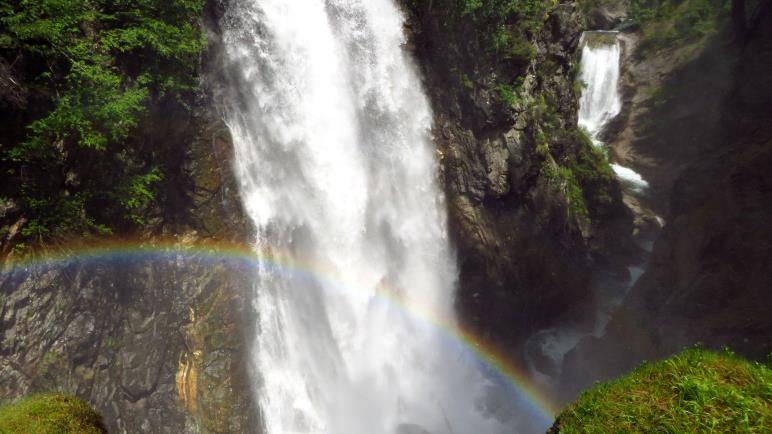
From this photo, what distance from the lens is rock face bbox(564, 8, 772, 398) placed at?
12.5 metres

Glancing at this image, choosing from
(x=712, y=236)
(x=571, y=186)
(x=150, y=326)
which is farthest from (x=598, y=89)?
(x=150, y=326)

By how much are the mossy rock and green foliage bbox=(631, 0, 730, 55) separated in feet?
103

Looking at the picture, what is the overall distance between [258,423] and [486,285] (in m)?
9.94

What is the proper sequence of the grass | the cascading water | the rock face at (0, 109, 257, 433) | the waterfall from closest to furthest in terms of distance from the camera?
the grass, the rock face at (0, 109, 257, 433), the cascading water, the waterfall

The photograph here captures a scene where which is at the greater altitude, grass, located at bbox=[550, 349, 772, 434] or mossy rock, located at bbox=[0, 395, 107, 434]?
grass, located at bbox=[550, 349, 772, 434]

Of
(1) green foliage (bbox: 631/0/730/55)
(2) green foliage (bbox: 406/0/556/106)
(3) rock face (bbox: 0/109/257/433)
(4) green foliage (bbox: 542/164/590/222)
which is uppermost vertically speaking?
(1) green foliage (bbox: 631/0/730/55)

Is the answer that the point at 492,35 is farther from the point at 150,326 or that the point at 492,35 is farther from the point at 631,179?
the point at 150,326

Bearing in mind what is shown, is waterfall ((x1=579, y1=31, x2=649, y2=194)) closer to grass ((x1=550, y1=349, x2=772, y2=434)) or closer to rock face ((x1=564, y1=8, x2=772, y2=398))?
rock face ((x1=564, y1=8, x2=772, y2=398))

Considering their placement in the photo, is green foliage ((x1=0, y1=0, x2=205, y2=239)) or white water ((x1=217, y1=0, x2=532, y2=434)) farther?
white water ((x1=217, y1=0, x2=532, y2=434))

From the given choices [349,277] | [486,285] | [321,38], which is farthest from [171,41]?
[486,285]

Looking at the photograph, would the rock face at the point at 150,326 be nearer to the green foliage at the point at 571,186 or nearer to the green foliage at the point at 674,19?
the green foliage at the point at 571,186

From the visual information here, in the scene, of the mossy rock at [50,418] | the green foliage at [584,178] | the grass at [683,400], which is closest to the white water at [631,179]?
the green foliage at [584,178]

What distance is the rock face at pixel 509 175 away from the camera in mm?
16219

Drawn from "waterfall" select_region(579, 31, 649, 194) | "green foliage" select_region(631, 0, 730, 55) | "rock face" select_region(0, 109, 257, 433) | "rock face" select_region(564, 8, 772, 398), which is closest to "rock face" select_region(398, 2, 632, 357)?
"rock face" select_region(564, 8, 772, 398)
